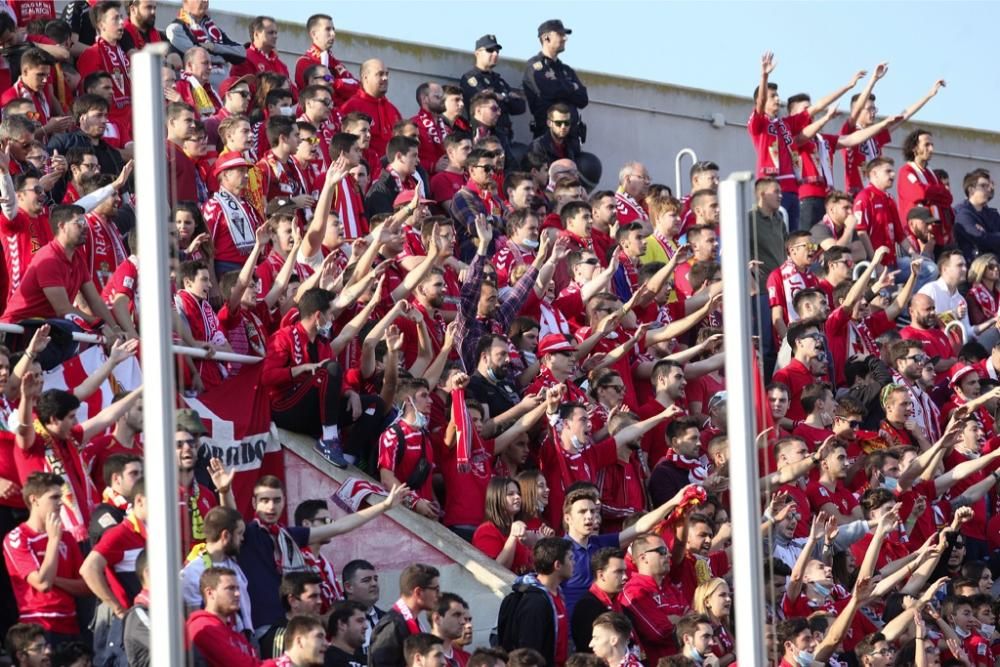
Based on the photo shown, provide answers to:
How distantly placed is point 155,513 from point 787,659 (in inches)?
227

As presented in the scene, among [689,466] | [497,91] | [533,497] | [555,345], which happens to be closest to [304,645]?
[533,497]

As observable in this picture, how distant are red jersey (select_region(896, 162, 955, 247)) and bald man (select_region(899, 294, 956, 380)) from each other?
2254mm

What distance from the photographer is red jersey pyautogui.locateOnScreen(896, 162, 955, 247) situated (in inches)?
774

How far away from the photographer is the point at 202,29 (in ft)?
55.8

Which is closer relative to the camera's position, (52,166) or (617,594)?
(617,594)

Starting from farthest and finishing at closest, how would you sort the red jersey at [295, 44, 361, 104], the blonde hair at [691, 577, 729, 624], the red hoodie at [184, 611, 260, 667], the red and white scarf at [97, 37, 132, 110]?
the red jersey at [295, 44, 361, 104] < the red and white scarf at [97, 37, 132, 110] < the blonde hair at [691, 577, 729, 624] < the red hoodie at [184, 611, 260, 667]

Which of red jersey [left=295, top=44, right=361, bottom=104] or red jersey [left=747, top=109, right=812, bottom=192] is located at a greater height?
red jersey [left=295, top=44, right=361, bottom=104]

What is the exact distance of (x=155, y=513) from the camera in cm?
712

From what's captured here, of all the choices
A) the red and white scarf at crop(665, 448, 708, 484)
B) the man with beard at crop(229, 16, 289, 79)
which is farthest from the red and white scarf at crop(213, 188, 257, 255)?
the man with beard at crop(229, 16, 289, 79)

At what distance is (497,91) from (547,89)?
22.4 inches

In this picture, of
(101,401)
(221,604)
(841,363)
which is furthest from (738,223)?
(841,363)

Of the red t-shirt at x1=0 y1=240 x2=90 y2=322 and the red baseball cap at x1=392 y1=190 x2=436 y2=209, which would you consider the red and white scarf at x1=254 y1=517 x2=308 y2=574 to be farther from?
the red baseball cap at x1=392 y1=190 x2=436 y2=209

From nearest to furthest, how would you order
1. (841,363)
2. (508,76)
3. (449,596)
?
(449,596), (841,363), (508,76)

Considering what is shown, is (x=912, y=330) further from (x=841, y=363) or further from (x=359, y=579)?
(x=359, y=579)
